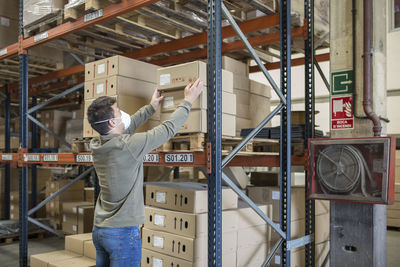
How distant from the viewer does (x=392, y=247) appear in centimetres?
Result: 777

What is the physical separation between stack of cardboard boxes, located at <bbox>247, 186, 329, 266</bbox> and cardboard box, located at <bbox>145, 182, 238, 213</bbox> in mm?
826

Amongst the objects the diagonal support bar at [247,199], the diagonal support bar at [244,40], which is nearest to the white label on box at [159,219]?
the diagonal support bar at [247,199]

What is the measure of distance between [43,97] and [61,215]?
3.82 meters

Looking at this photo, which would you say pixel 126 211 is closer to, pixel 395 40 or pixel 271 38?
pixel 271 38

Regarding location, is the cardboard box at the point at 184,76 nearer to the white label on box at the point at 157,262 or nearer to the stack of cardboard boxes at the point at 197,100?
the stack of cardboard boxes at the point at 197,100

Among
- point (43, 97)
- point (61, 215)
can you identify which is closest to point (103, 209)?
point (61, 215)

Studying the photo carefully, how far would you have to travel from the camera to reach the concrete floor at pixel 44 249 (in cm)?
666

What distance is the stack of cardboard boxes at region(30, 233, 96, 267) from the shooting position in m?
4.86

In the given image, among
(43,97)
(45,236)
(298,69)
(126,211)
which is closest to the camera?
(126,211)

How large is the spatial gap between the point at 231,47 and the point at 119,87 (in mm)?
1993

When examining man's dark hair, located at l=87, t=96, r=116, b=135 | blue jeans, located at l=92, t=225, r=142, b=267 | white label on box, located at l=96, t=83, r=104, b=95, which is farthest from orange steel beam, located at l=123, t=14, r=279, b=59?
blue jeans, located at l=92, t=225, r=142, b=267

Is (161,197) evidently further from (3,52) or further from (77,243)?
(3,52)

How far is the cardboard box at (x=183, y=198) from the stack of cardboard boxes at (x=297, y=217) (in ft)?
2.71

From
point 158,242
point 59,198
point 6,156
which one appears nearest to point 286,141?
point 158,242
